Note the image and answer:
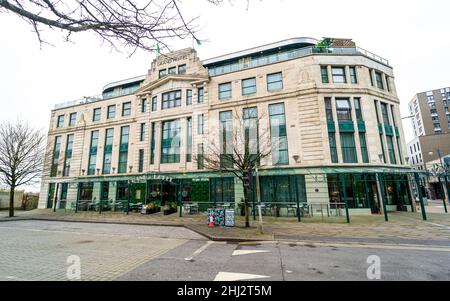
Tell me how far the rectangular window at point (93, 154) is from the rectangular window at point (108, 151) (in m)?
1.78

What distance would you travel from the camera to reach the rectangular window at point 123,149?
1037 inches

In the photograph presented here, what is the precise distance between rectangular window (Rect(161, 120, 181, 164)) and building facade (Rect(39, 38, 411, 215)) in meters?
0.13

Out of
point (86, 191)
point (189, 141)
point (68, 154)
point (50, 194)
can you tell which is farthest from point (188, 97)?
point (50, 194)

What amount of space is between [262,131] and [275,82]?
6016 millimetres

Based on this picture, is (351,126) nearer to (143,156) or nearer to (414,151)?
(143,156)

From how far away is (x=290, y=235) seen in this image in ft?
31.8

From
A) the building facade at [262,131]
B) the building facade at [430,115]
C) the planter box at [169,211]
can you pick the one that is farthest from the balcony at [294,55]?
the building facade at [430,115]

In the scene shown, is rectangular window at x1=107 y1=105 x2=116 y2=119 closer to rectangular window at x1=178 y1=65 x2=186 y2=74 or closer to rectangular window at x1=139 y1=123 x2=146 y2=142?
rectangular window at x1=139 y1=123 x2=146 y2=142

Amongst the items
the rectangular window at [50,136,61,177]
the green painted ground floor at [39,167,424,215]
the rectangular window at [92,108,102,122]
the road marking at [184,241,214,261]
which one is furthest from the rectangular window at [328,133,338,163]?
the rectangular window at [50,136,61,177]

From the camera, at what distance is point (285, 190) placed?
18938 mm

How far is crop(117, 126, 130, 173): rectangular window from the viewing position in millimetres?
26337

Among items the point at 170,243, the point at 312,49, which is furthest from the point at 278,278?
the point at 312,49

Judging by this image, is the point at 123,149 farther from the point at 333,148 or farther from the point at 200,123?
the point at 333,148
